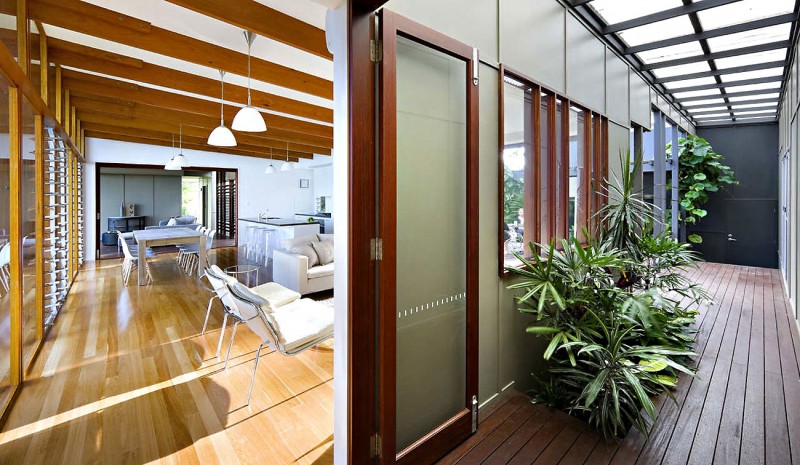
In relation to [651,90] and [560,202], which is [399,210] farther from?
[651,90]

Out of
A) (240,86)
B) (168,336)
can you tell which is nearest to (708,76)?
(240,86)

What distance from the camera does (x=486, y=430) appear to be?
221cm

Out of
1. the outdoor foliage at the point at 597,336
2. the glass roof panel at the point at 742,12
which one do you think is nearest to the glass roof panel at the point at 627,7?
the glass roof panel at the point at 742,12

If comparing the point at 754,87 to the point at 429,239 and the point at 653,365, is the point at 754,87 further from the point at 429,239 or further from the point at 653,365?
the point at 429,239

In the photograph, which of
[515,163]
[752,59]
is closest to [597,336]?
[515,163]

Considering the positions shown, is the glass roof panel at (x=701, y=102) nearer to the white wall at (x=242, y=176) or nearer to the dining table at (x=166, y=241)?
the dining table at (x=166, y=241)

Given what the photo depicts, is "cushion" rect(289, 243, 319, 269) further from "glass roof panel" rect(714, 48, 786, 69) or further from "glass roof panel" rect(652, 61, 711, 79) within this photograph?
"glass roof panel" rect(714, 48, 786, 69)

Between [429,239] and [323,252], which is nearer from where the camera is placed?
[429,239]

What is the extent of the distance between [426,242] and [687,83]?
224 inches

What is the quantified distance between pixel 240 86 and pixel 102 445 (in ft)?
15.0

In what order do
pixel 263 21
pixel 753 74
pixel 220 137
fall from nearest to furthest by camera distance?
pixel 263 21 < pixel 220 137 < pixel 753 74

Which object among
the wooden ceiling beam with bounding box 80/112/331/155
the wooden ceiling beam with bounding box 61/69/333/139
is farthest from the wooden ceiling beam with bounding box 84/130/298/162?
the wooden ceiling beam with bounding box 61/69/333/139

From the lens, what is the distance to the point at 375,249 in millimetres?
1733

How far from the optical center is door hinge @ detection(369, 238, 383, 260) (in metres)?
1.72
